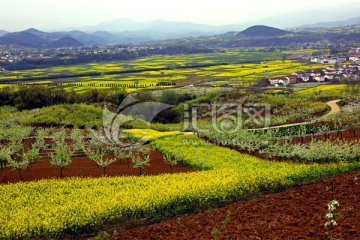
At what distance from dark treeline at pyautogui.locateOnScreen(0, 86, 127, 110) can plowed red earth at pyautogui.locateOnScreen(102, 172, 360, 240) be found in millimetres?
49178

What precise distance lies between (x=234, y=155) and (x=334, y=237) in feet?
56.8

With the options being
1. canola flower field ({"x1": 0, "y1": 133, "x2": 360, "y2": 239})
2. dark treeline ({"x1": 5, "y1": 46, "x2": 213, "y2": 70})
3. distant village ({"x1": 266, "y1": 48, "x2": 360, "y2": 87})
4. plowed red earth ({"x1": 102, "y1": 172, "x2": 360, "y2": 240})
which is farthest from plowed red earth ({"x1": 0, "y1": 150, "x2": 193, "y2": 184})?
dark treeline ({"x1": 5, "y1": 46, "x2": 213, "y2": 70})

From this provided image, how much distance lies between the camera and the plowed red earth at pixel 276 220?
13.0 meters

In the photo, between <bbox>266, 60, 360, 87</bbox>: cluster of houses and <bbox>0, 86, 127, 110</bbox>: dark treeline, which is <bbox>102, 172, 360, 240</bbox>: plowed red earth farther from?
<bbox>266, 60, 360, 87</bbox>: cluster of houses

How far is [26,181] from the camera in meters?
23.5

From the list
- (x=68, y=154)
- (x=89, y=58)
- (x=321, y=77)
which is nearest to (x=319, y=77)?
(x=321, y=77)

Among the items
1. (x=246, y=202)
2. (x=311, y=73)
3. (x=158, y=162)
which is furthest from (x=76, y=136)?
(x=311, y=73)

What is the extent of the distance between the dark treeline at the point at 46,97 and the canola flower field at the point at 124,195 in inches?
1653

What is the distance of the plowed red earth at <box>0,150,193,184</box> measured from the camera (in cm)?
2495

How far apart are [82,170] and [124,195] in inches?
330

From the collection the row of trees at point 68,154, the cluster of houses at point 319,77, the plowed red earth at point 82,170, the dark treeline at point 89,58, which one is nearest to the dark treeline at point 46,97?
the row of trees at point 68,154

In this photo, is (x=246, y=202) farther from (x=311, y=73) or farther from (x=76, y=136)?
(x=311, y=73)

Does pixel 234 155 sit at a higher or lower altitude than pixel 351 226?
lower

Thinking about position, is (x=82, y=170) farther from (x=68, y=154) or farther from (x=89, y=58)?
(x=89, y=58)
